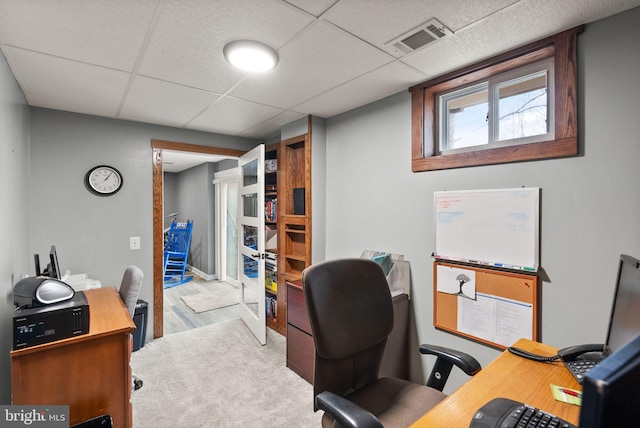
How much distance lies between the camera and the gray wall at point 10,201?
5.67ft

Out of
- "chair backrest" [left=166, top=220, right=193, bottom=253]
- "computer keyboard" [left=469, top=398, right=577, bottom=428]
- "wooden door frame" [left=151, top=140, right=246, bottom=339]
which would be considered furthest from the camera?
"chair backrest" [left=166, top=220, right=193, bottom=253]

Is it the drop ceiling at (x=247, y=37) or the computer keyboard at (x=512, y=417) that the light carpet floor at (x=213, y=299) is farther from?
the computer keyboard at (x=512, y=417)

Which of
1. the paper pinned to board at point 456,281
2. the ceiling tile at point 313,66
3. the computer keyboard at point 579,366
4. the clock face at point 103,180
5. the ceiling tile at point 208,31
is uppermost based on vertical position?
the ceiling tile at point 313,66

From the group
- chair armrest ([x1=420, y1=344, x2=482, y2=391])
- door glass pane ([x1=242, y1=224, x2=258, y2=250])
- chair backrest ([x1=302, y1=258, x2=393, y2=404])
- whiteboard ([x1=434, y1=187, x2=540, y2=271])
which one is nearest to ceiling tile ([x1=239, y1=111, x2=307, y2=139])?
door glass pane ([x1=242, y1=224, x2=258, y2=250])

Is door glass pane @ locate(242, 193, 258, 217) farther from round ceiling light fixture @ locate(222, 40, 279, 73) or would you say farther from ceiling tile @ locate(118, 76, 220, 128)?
round ceiling light fixture @ locate(222, 40, 279, 73)

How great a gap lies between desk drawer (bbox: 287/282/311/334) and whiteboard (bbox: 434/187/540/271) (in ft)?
3.81

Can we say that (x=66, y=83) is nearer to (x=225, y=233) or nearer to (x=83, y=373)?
(x=83, y=373)

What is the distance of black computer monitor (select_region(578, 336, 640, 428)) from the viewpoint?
354 millimetres

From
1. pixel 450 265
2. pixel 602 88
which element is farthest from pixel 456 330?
pixel 602 88

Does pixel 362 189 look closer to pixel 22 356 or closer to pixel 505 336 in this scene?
pixel 505 336

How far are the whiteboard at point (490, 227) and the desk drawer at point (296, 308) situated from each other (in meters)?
1.16

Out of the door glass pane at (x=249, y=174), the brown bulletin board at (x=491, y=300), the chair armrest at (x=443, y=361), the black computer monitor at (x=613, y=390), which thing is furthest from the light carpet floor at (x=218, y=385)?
the black computer monitor at (x=613, y=390)

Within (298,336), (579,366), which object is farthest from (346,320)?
(298,336)

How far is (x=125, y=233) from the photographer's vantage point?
3104 millimetres
